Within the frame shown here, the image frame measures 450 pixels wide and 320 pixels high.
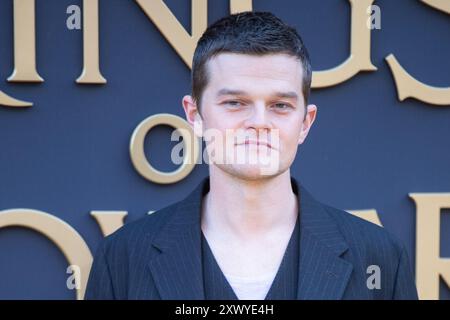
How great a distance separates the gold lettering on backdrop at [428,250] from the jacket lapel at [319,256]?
40.0 inches

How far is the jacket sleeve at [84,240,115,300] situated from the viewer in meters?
1.44

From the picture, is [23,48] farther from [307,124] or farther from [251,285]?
[251,285]

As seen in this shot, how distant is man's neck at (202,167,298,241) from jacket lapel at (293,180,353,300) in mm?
47

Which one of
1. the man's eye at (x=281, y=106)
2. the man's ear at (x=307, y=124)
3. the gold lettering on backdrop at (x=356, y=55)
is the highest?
the gold lettering on backdrop at (x=356, y=55)

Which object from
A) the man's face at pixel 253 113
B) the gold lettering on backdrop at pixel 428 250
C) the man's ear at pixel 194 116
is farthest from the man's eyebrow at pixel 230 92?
the gold lettering on backdrop at pixel 428 250

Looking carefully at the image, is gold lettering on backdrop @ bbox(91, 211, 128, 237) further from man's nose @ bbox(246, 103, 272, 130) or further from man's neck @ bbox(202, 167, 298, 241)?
man's nose @ bbox(246, 103, 272, 130)

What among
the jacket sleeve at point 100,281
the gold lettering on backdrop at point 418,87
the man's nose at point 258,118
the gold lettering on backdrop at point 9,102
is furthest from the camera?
the gold lettering on backdrop at point 418,87

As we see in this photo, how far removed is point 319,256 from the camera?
139cm

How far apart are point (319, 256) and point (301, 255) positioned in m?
0.04

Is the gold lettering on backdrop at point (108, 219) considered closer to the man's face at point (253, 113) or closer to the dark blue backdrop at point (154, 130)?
the dark blue backdrop at point (154, 130)

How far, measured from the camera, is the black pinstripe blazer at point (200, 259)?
136 cm

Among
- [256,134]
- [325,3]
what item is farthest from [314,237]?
[325,3]

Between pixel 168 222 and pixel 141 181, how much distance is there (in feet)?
2.83

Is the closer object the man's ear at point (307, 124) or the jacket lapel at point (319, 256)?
the jacket lapel at point (319, 256)
